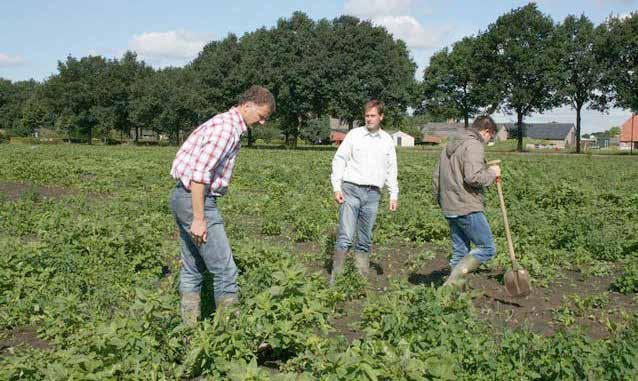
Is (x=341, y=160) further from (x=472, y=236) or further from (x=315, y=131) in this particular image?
(x=315, y=131)

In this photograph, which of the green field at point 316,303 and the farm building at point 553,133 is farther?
the farm building at point 553,133

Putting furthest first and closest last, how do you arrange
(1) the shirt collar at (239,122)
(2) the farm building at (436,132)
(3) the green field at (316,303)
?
(2) the farm building at (436,132)
(1) the shirt collar at (239,122)
(3) the green field at (316,303)

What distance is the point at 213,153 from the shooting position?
4250 mm

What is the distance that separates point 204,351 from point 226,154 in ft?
4.72

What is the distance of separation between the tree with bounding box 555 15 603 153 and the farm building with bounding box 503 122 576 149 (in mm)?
54378

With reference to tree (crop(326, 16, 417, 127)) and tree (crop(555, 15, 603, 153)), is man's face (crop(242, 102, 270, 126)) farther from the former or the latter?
tree (crop(555, 15, 603, 153))

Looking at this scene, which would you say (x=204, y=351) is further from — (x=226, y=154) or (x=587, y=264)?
(x=587, y=264)

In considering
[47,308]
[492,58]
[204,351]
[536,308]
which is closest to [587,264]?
[536,308]

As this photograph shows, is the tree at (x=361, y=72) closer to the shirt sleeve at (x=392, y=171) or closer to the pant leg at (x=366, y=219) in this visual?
the shirt sleeve at (x=392, y=171)

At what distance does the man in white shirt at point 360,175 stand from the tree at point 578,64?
54253 mm

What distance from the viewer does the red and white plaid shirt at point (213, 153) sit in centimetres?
423

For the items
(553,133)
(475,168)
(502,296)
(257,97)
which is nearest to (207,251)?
(257,97)

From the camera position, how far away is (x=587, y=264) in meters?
7.85

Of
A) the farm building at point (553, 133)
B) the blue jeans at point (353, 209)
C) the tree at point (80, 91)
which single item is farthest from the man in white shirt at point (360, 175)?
the farm building at point (553, 133)
